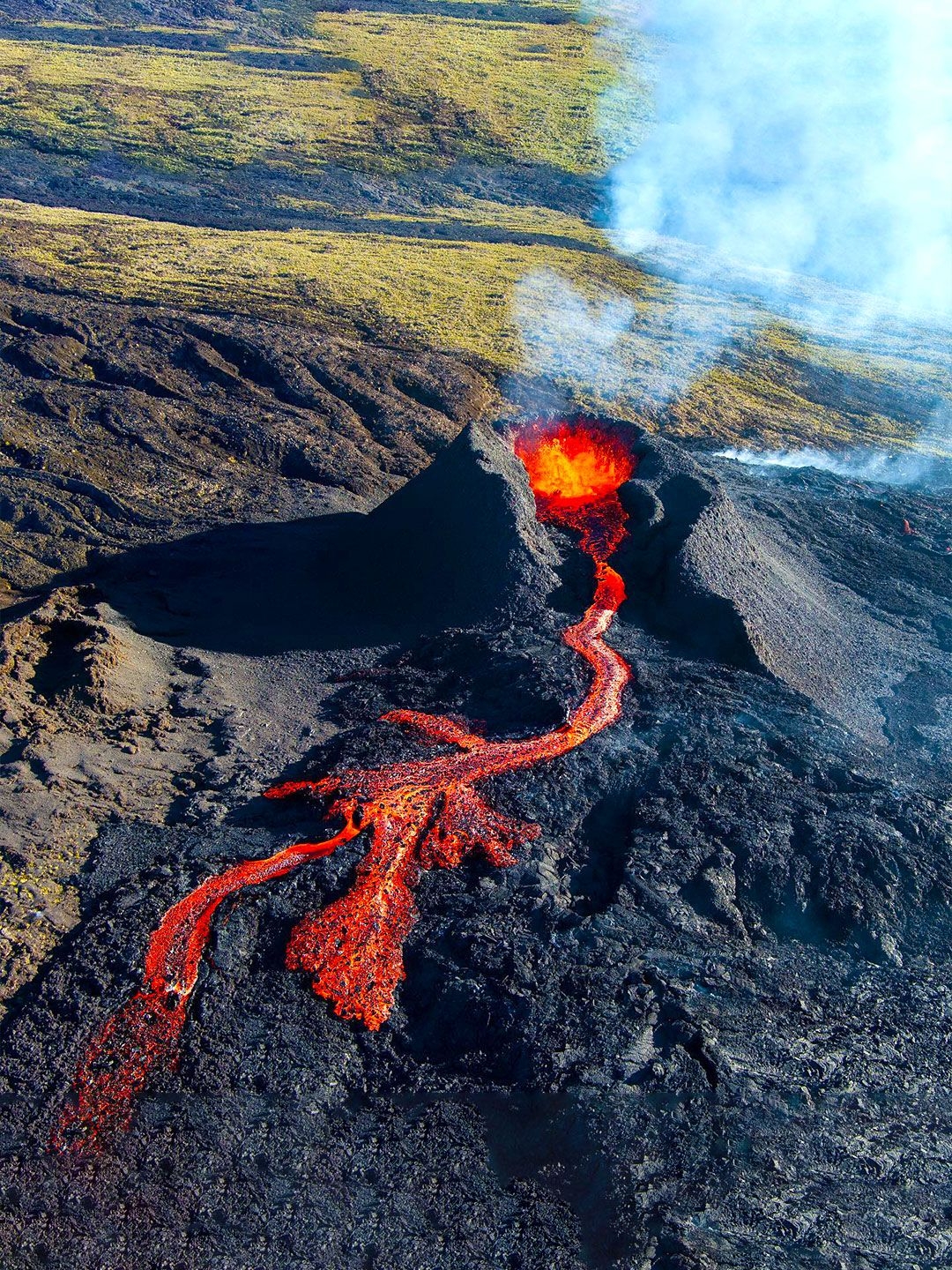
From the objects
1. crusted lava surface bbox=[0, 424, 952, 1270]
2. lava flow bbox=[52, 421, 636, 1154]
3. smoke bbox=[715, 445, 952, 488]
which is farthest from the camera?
smoke bbox=[715, 445, 952, 488]

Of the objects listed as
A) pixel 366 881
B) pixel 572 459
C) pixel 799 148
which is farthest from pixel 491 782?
pixel 799 148

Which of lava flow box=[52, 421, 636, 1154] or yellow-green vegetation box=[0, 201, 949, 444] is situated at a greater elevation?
yellow-green vegetation box=[0, 201, 949, 444]

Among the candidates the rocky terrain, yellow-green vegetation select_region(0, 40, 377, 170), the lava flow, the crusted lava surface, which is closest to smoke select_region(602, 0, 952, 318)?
yellow-green vegetation select_region(0, 40, 377, 170)

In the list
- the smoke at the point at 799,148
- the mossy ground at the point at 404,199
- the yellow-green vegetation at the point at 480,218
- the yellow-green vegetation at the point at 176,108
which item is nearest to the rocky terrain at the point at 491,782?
the mossy ground at the point at 404,199

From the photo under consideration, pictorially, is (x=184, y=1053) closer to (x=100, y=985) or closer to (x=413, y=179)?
(x=100, y=985)

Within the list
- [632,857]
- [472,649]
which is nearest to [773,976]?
[632,857]

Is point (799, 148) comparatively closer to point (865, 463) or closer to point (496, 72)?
point (496, 72)

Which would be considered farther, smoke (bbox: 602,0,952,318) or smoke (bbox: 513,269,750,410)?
smoke (bbox: 602,0,952,318)

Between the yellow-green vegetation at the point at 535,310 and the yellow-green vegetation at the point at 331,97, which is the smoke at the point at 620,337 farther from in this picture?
the yellow-green vegetation at the point at 331,97

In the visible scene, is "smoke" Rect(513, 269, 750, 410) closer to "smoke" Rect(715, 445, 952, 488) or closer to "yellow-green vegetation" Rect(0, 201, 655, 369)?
"yellow-green vegetation" Rect(0, 201, 655, 369)
